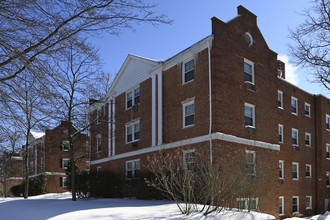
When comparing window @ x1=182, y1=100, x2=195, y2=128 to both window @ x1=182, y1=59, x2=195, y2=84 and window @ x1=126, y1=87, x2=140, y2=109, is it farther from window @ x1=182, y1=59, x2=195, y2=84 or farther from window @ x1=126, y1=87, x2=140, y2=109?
window @ x1=126, y1=87, x2=140, y2=109

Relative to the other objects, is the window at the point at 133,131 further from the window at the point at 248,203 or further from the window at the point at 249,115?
the window at the point at 248,203

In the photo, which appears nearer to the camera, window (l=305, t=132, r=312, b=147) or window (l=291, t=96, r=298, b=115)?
window (l=291, t=96, r=298, b=115)

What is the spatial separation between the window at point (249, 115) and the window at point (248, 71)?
63.1 inches

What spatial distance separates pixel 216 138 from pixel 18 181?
1858 inches

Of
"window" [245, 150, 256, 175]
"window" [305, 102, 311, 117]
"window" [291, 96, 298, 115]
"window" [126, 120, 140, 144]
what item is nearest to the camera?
"window" [245, 150, 256, 175]

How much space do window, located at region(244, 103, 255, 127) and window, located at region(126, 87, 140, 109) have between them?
8.44 meters

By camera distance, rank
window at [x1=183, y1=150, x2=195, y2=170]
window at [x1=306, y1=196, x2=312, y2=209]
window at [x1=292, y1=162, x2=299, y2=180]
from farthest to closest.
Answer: window at [x1=306, y1=196, x2=312, y2=209], window at [x1=292, y1=162, x2=299, y2=180], window at [x1=183, y1=150, x2=195, y2=170]

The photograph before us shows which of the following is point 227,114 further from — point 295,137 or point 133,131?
point 295,137

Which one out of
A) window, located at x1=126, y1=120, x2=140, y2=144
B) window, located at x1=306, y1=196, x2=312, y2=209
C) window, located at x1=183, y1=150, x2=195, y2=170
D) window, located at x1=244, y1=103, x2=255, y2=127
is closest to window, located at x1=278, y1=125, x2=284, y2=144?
window, located at x1=306, y1=196, x2=312, y2=209

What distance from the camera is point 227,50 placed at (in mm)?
18672

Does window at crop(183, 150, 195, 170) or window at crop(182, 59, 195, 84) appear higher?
window at crop(182, 59, 195, 84)

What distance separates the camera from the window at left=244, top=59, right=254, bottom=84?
20.0 metres

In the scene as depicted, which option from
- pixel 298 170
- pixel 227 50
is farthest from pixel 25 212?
pixel 298 170

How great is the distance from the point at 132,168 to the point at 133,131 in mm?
2764
